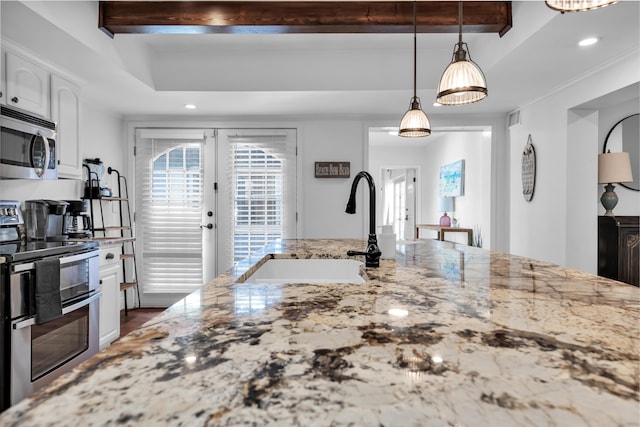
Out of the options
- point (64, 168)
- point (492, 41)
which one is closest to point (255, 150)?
point (64, 168)

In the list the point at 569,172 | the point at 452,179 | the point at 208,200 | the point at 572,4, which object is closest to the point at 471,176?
the point at 452,179

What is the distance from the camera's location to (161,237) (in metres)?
4.49

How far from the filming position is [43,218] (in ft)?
9.62

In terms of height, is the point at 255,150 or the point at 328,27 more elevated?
the point at 328,27

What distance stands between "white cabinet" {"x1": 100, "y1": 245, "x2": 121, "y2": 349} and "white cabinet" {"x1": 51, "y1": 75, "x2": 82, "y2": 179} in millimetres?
708

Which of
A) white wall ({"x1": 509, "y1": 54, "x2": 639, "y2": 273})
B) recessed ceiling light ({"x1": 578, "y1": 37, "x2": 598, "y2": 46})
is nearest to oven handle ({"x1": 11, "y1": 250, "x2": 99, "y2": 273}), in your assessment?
recessed ceiling light ({"x1": 578, "y1": 37, "x2": 598, "y2": 46})

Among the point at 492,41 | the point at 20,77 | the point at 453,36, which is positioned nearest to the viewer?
the point at 20,77

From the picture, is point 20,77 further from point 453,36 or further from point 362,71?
point 453,36

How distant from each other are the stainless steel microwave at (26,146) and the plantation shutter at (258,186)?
1.92 m

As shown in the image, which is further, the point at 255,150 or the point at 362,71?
the point at 255,150

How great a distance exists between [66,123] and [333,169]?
101 inches

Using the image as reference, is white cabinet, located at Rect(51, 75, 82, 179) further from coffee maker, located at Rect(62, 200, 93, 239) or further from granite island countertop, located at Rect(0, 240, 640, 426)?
granite island countertop, located at Rect(0, 240, 640, 426)

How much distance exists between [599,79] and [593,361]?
3.18 meters

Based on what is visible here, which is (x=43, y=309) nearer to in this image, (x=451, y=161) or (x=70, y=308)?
(x=70, y=308)
